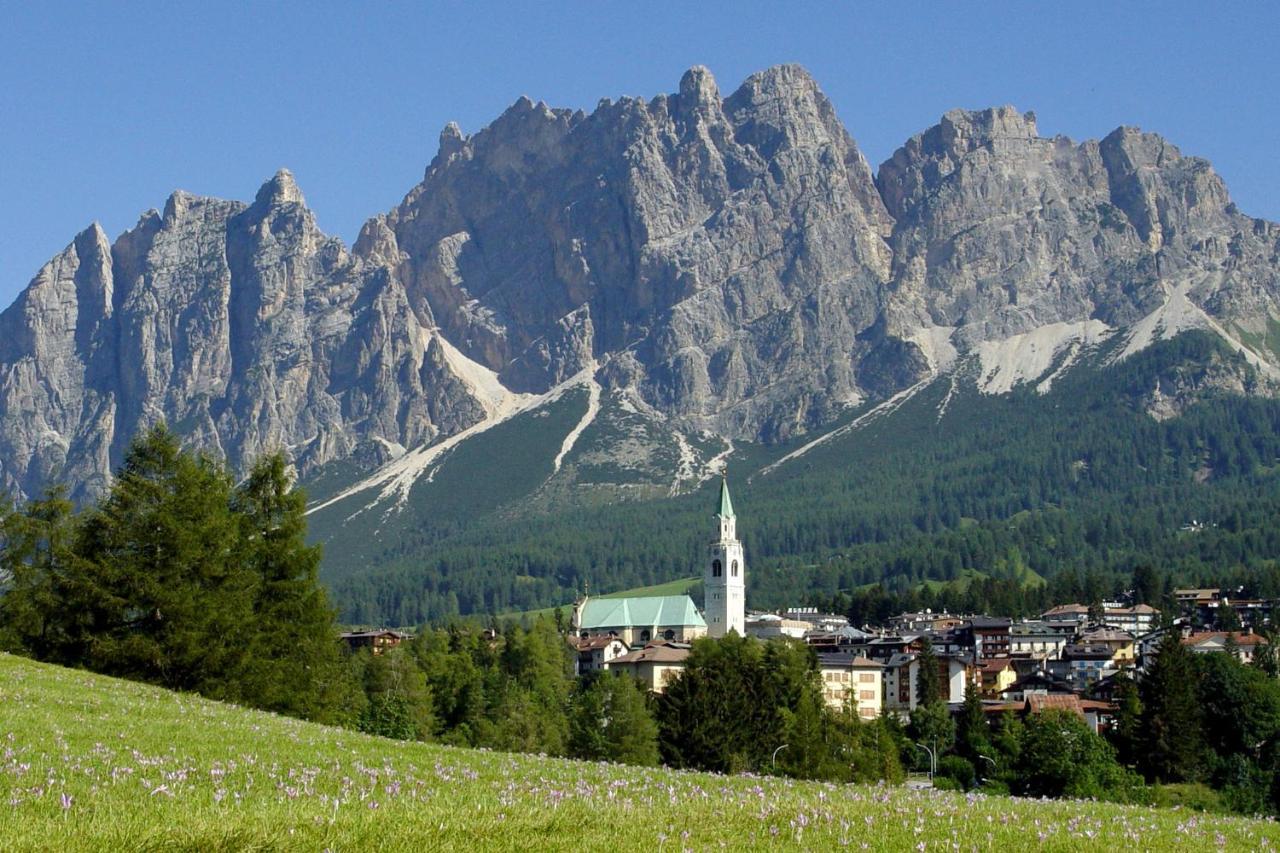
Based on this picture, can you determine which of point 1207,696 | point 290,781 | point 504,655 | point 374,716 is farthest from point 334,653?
point 504,655

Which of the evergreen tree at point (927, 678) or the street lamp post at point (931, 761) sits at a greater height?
the evergreen tree at point (927, 678)

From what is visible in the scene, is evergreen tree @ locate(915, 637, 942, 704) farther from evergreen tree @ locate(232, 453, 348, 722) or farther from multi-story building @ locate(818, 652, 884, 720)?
evergreen tree @ locate(232, 453, 348, 722)

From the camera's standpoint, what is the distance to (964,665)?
196000 mm

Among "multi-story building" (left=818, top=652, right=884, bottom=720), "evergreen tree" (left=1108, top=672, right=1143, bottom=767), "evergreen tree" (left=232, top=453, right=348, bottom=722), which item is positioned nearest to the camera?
"evergreen tree" (left=232, top=453, right=348, bottom=722)

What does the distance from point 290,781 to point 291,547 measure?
45.3m

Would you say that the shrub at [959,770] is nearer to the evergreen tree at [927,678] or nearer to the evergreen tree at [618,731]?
the evergreen tree at [927,678]

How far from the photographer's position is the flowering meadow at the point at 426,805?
18.7m

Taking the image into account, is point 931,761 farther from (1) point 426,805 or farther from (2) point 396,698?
(1) point 426,805

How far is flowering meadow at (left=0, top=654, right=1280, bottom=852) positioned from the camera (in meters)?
18.7

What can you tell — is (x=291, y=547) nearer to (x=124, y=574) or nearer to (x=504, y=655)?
(x=124, y=574)

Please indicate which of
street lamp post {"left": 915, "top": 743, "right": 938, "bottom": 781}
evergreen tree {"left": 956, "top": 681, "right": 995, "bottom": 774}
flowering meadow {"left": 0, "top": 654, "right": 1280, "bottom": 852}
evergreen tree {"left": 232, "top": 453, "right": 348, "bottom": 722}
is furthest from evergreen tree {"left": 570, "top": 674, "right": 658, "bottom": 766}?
flowering meadow {"left": 0, "top": 654, "right": 1280, "bottom": 852}

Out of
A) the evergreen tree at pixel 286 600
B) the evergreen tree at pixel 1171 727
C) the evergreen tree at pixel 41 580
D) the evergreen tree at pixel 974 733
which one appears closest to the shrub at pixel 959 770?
the evergreen tree at pixel 974 733

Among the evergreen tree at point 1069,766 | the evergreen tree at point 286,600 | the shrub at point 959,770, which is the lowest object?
the shrub at point 959,770

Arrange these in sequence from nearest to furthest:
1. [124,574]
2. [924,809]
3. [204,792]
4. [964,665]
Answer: [204,792], [924,809], [124,574], [964,665]
